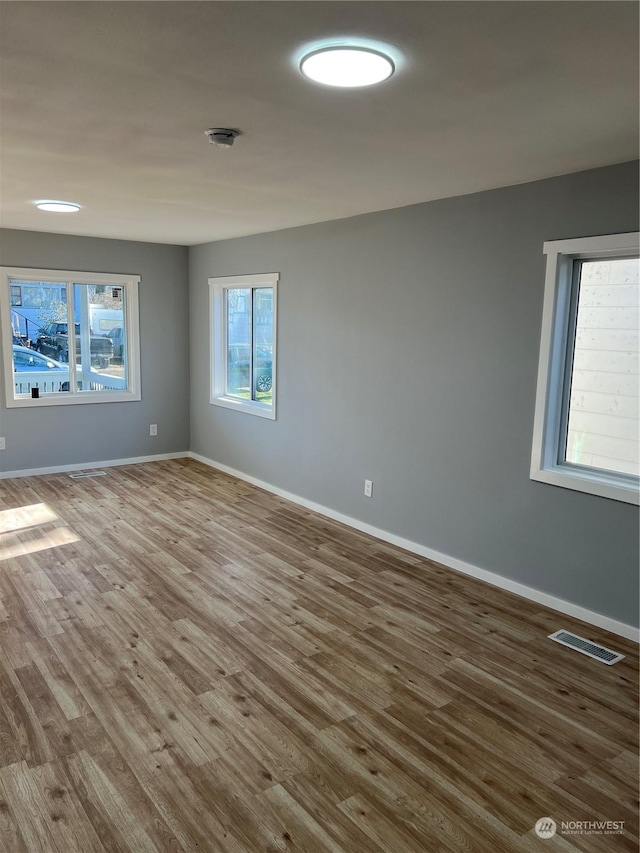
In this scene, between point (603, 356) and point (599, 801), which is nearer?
point (599, 801)

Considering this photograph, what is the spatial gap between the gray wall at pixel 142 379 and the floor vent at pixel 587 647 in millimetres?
4968

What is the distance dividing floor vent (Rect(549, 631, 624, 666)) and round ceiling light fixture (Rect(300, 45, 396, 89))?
2.71 m

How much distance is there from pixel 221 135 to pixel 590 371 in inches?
88.5

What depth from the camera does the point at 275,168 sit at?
123 inches

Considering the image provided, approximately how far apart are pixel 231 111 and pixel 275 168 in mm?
864

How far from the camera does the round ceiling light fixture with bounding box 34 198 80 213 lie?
427cm

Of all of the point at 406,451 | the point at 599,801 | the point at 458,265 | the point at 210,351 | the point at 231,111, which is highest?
the point at 231,111

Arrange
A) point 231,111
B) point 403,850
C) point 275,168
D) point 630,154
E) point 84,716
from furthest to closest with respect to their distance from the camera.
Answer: point 275,168 < point 630,154 < point 84,716 < point 231,111 < point 403,850

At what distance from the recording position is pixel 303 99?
7.03 ft

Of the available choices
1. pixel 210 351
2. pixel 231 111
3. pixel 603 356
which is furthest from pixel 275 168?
pixel 210 351

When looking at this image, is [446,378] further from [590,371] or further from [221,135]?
[221,135]

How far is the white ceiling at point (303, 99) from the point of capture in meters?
1.59

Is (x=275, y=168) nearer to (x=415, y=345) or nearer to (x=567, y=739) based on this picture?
(x=415, y=345)

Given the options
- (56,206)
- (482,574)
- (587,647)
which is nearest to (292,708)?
(587,647)
